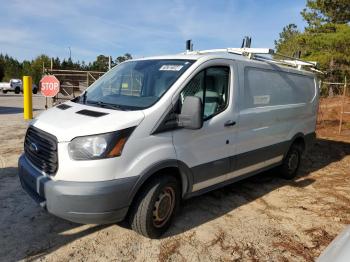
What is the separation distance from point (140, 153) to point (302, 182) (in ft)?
13.7

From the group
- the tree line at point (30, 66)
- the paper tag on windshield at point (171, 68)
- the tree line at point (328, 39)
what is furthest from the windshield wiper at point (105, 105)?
the tree line at point (30, 66)

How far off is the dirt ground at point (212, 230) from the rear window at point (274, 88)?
58.2 inches

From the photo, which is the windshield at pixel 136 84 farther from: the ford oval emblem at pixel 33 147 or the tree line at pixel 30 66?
the tree line at pixel 30 66

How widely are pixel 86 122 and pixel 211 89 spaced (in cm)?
164

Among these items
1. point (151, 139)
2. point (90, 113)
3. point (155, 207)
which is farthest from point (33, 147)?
point (155, 207)

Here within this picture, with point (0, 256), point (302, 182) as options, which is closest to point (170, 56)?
point (0, 256)

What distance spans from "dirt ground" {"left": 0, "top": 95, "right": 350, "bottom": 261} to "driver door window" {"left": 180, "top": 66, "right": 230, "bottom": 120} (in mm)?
1397

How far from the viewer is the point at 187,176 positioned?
4035 millimetres

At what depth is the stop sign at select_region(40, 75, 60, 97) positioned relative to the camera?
1091cm

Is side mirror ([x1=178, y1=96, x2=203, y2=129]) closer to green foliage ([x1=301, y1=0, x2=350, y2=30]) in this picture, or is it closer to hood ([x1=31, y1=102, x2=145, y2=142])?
hood ([x1=31, y1=102, x2=145, y2=142])

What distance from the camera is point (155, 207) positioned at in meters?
3.77

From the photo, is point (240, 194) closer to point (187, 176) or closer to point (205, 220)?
point (205, 220)

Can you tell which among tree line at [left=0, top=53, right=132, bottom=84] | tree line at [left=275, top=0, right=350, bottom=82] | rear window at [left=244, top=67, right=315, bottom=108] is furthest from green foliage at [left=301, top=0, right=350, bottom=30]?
tree line at [left=0, top=53, right=132, bottom=84]

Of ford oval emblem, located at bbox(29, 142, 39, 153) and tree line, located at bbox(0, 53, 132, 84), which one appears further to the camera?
tree line, located at bbox(0, 53, 132, 84)
